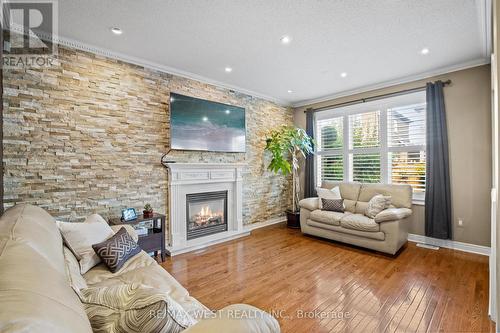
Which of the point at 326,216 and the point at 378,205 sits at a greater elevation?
the point at 378,205

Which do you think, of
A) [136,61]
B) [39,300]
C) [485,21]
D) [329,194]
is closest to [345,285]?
[329,194]

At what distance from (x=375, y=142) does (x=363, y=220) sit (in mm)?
1750

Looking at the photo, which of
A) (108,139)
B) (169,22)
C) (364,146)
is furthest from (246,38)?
(364,146)

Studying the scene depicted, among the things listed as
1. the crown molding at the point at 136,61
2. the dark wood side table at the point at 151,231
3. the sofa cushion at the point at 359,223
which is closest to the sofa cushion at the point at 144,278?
the dark wood side table at the point at 151,231

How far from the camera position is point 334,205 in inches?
168

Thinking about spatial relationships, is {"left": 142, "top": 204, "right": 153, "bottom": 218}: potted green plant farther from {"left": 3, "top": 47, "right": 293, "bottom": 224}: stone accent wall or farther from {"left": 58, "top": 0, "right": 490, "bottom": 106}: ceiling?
{"left": 58, "top": 0, "right": 490, "bottom": 106}: ceiling

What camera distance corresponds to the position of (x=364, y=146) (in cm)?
474

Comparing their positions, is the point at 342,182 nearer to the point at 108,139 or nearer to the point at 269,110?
the point at 269,110

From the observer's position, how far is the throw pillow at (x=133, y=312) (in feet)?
2.74

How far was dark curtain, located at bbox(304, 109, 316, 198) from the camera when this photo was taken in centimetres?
537

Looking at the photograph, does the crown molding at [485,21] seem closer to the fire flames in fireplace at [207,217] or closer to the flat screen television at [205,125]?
the flat screen television at [205,125]

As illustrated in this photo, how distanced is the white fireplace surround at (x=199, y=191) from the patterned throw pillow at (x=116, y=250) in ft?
4.48

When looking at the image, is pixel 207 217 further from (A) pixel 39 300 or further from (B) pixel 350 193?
(A) pixel 39 300

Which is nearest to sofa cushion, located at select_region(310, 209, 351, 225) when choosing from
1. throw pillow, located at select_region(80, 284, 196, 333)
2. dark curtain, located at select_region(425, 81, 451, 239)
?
dark curtain, located at select_region(425, 81, 451, 239)
